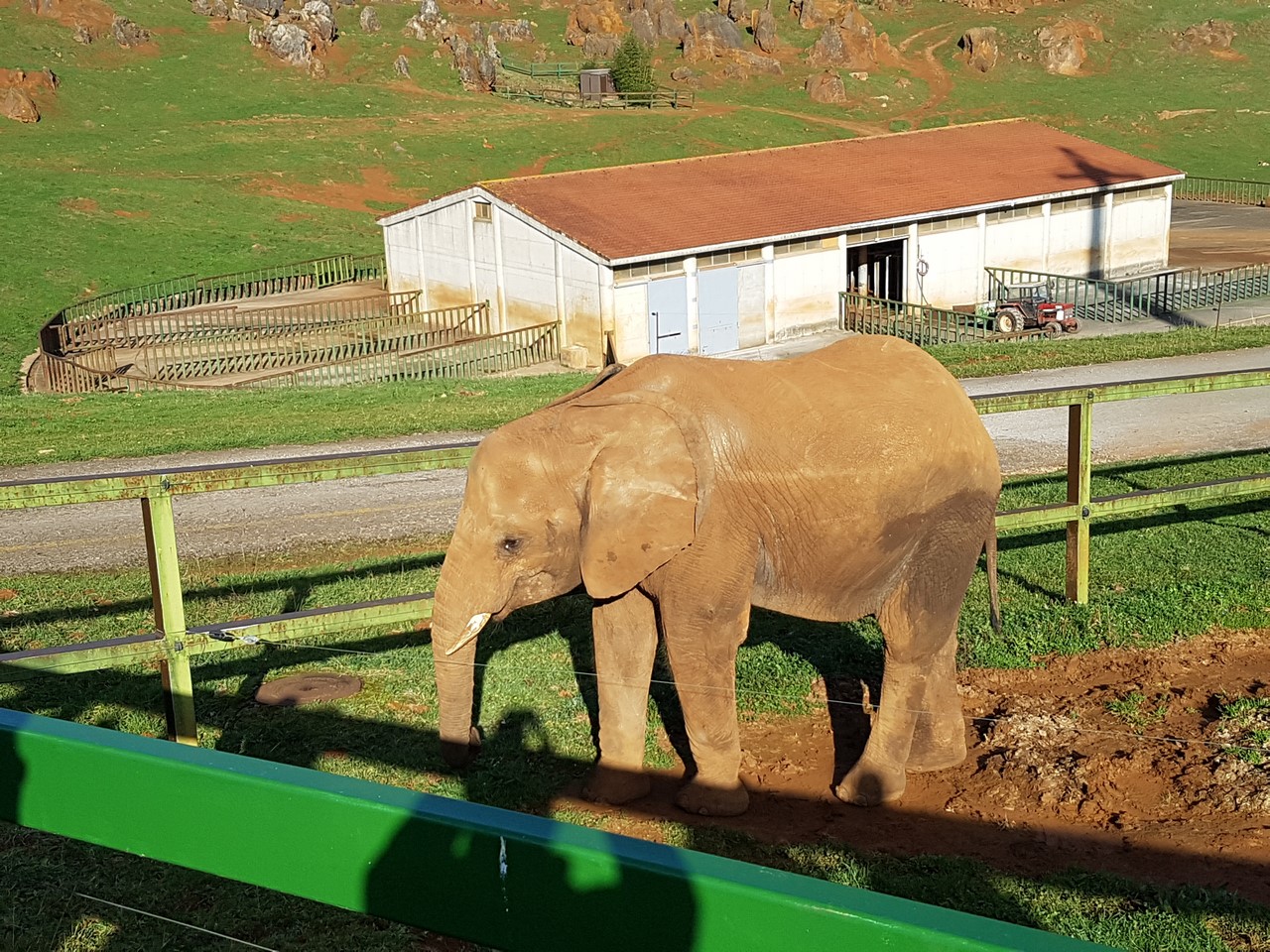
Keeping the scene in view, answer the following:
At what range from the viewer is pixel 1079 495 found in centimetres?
907

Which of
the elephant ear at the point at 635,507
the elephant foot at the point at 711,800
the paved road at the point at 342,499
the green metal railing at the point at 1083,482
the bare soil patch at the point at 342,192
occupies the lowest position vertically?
the bare soil patch at the point at 342,192

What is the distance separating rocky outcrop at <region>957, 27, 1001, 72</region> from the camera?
89.6 metres

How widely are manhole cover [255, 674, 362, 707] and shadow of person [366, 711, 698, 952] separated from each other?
6.53 meters

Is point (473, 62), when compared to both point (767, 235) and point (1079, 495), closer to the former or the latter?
point (767, 235)

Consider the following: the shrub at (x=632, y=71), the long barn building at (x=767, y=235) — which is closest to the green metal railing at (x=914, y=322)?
the long barn building at (x=767, y=235)

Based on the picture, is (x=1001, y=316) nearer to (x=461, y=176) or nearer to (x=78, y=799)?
(x=78, y=799)

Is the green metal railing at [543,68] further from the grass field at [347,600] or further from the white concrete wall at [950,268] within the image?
the white concrete wall at [950,268]

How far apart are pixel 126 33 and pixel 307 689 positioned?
8470 centimetres

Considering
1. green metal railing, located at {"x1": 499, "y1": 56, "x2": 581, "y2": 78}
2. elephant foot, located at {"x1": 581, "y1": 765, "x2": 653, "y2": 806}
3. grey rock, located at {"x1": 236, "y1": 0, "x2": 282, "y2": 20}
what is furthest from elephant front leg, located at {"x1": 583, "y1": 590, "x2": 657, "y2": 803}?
grey rock, located at {"x1": 236, "y1": 0, "x2": 282, "y2": 20}

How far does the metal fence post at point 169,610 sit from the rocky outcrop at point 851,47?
290 ft

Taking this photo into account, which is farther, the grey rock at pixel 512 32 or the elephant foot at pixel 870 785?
the grey rock at pixel 512 32

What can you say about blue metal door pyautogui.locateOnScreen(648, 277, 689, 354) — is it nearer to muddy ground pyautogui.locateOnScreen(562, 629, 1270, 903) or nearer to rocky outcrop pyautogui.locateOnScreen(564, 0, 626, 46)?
muddy ground pyautogui.locateOnScreen(562, 629, 1270, 903)

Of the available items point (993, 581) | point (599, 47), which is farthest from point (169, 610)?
point (599, 47)

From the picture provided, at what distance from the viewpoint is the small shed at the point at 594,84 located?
81312mm
